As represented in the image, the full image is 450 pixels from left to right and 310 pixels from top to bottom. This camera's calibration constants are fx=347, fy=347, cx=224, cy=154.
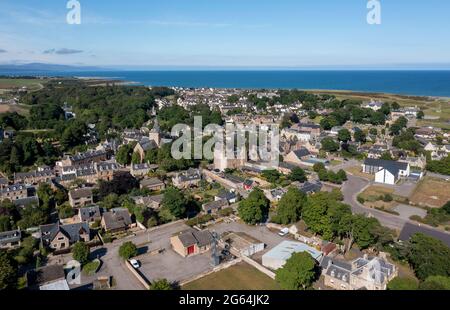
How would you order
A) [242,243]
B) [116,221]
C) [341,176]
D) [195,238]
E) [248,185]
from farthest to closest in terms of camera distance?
[341,176] < [248,185] < [116,221] < [242,243] < [195,238]

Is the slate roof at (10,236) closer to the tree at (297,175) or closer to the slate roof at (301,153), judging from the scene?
the tree at (297,175)

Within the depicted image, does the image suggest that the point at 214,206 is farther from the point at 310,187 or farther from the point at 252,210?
the point at 310,187

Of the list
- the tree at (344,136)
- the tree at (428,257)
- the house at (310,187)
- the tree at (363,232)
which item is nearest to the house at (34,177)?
the house at (310,187)

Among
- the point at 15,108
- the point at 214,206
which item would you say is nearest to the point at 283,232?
the point at 214,206

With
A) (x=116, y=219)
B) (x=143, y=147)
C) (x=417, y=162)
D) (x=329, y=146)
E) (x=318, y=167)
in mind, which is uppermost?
(x=143, y=147)

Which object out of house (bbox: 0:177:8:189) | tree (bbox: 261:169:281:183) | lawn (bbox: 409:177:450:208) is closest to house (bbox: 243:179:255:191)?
tree (bbox: 261:169:281:183)
